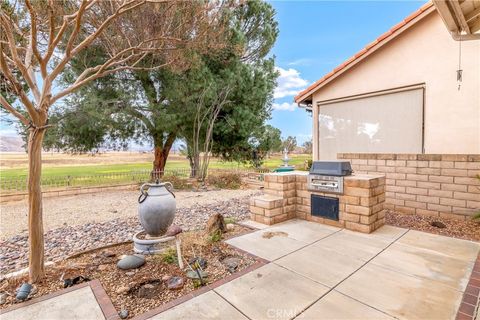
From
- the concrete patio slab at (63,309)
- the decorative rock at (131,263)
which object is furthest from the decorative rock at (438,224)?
the concrete patio slab at (63,309)

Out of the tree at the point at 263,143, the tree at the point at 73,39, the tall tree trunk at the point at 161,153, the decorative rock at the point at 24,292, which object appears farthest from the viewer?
the tree at the point at 263,143

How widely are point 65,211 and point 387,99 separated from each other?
9987 mm

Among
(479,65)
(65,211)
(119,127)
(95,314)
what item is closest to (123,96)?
(119,127)

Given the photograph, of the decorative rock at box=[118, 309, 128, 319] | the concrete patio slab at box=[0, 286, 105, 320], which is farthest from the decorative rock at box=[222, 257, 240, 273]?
the concrete patio slab at box=[0, 286, 105, 320]

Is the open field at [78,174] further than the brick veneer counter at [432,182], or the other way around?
the open field at [78,174]

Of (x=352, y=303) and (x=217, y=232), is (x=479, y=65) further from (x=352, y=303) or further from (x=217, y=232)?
(x=217, y=232)

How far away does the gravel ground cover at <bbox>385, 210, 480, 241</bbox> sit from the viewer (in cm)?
383

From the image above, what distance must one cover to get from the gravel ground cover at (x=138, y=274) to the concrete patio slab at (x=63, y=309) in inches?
7.0

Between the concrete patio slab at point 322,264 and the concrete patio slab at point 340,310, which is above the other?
the concrete patio slab at point 322,264

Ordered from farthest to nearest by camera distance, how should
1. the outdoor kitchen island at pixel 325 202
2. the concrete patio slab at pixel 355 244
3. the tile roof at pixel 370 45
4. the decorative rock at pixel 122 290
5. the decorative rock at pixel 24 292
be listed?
1. the tile roof at pixel 370 45
2. the outdoor kitchen island at pixel 325 202
3. the concrete patio slab at pixel 355 244
4. the decorative rock at pixel 122 290
5. the decorative rock at pixel 24 292

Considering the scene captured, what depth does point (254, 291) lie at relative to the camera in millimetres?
2340

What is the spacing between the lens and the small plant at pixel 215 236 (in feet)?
11.9

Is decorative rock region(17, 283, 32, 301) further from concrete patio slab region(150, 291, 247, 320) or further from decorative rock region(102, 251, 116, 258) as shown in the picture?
concrete patio slab region(150, 291, 247, 320)

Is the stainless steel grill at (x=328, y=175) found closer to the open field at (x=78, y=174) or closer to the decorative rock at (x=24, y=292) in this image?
the decorative rock at (x=24, y=292)
